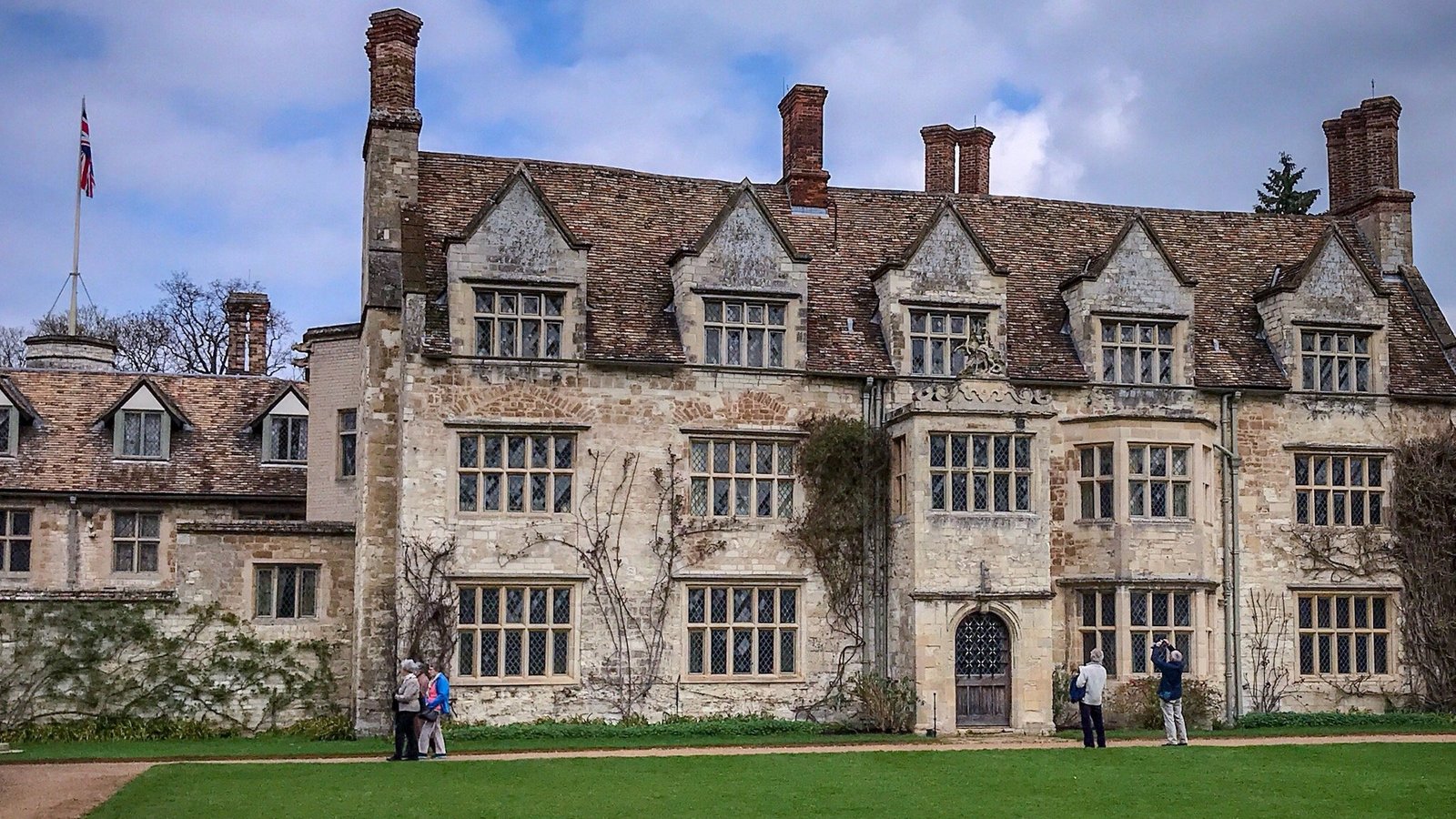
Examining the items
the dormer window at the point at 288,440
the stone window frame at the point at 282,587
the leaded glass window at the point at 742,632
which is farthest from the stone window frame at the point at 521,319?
the dormer window at the point at 288,440

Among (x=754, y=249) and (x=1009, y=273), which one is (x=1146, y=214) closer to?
(x=1009, y=273)

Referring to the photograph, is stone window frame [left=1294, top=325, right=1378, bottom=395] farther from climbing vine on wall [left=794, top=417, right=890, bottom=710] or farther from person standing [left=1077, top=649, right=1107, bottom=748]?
person standing [left=1077, top=649, right=1107, bottom=748]

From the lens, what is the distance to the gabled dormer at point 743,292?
89.5ft

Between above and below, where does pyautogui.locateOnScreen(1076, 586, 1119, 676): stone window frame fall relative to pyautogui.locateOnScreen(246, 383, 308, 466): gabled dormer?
below

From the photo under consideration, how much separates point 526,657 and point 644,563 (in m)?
2.42

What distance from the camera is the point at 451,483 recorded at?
25.9m

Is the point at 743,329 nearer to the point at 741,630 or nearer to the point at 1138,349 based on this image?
the point at 741,630

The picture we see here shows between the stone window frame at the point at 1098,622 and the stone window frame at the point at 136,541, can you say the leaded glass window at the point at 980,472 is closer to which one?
the stone window frame at the point at 1098,622

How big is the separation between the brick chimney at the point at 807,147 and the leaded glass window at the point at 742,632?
7987 mm

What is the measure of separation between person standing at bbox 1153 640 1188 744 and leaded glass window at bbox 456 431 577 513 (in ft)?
31.5

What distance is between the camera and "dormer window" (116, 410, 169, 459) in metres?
32.4

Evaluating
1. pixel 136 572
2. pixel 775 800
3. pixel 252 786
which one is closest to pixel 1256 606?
pixel 775 800

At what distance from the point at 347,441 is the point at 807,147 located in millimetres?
10194

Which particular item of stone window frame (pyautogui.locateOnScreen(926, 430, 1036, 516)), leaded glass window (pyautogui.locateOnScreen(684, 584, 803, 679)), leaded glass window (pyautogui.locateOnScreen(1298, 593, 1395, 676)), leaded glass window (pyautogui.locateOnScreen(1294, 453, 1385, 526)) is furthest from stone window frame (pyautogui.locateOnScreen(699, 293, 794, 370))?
leaded glass window (pyautogui.locateOnScreen(1298, 593, 1395, 676))
